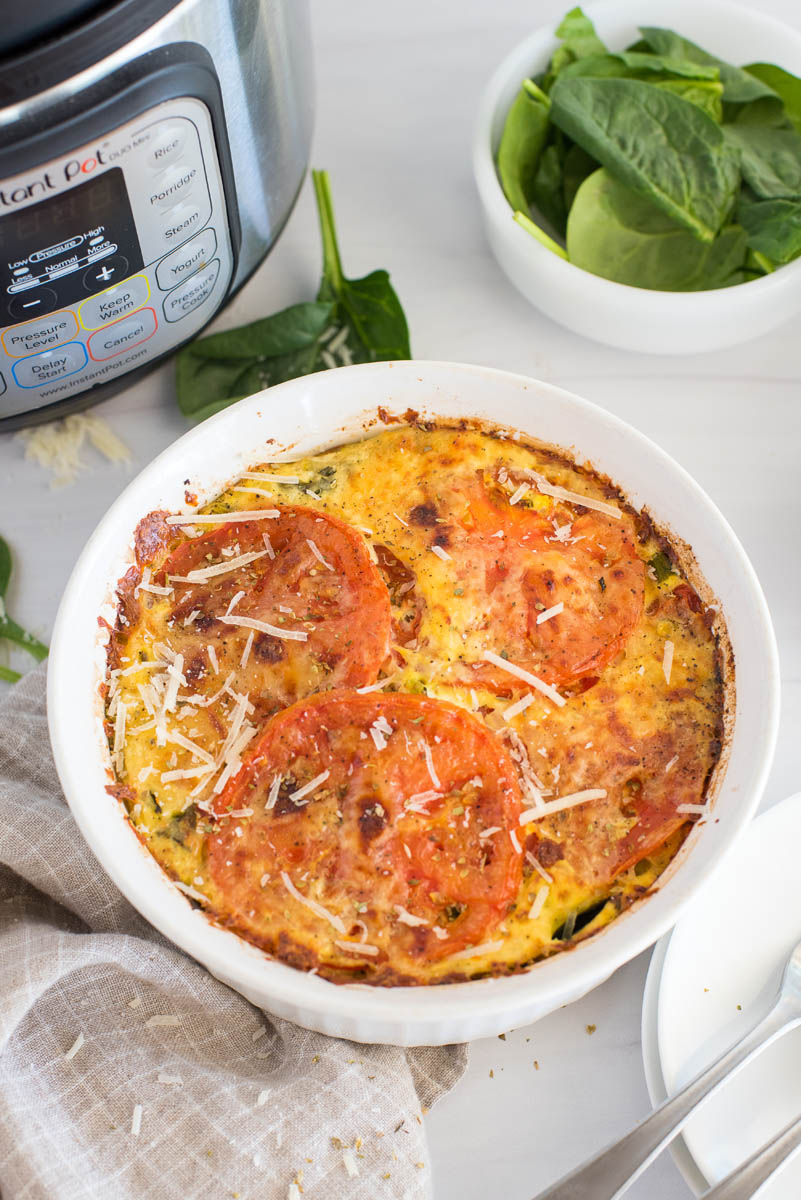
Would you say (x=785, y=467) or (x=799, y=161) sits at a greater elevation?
(x=799, y=161)

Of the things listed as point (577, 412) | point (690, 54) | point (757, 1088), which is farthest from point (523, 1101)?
point (690, 54)

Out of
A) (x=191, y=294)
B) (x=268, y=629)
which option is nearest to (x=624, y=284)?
(x=191, y=294)

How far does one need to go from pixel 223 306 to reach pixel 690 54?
43.9 inches

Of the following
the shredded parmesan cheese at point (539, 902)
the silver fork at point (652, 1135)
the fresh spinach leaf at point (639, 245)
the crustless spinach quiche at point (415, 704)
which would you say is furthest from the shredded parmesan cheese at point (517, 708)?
the fresh spinach leaf at point (639, 245)

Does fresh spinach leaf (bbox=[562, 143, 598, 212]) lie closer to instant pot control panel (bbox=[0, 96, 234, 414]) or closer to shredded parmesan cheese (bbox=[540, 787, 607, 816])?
instant pot control panel (bbox=[0, 96, 234, 414])

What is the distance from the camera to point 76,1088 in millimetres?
1787

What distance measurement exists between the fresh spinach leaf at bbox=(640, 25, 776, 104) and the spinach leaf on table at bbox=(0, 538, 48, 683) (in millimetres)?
1668

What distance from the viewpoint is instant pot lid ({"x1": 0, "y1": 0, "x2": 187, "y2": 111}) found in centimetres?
154

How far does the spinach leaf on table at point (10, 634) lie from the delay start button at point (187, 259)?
2.15 ft

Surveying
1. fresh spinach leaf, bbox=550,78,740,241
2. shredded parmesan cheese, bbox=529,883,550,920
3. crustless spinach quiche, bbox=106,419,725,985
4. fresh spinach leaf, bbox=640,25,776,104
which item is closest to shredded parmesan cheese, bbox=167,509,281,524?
crustless spinach quiche, bbox=106,419,725,985

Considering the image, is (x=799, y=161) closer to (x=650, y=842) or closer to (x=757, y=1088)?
(x=650, y=842)

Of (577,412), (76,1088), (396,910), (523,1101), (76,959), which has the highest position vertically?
(577,412)

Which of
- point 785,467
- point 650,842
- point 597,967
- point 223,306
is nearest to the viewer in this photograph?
point 597,967

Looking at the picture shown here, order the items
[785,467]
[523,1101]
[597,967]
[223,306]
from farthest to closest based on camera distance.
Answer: [785,467], [223,306], [523,1101], [597,967]
